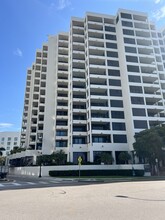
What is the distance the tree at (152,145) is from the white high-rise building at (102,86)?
738 centimetres

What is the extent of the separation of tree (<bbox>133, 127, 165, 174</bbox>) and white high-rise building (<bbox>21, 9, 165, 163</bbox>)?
7.38 metres

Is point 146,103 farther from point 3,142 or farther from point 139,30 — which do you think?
point 3,142

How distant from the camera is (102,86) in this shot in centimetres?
5128

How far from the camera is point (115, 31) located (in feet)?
201

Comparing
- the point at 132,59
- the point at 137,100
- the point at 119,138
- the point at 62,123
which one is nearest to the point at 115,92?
the point at 137,100

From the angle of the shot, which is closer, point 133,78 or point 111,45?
point 133,78

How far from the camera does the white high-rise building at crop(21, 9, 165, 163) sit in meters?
47.9

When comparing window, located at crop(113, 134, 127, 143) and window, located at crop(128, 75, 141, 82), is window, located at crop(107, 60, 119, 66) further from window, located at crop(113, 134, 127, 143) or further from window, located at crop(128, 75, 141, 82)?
window, located at crop(113, 134, 127, 143)

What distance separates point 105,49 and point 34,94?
108 ft

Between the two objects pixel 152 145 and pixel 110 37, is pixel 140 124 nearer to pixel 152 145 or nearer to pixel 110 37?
pixel 152 145

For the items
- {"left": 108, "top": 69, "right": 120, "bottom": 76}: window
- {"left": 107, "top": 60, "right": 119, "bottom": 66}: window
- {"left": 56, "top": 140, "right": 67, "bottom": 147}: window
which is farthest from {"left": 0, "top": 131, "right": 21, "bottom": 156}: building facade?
{"left": 107, "top": 60, "right": 119, "bottom": 66}: window

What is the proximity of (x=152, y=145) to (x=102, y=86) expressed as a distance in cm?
2176

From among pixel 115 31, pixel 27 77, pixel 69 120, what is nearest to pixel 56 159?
pixel 69 120

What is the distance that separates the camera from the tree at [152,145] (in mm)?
35719
